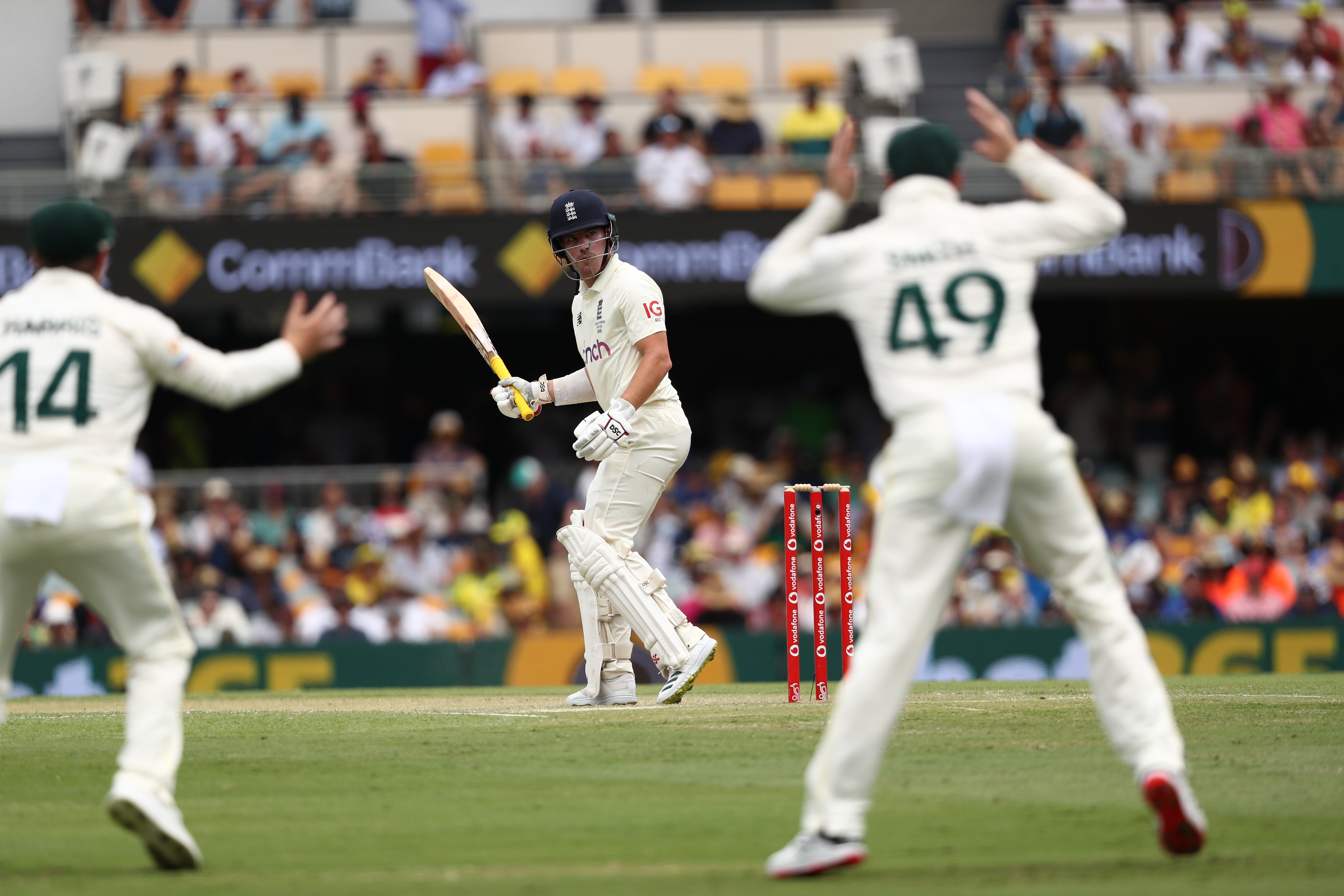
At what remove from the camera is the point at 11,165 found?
22000mm

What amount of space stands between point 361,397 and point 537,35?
5.02 metres

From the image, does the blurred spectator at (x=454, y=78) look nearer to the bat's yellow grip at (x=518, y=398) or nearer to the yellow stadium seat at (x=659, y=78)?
the yellow stadium seat at (x=659, y=78)

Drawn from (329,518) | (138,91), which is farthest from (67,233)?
(138,91)

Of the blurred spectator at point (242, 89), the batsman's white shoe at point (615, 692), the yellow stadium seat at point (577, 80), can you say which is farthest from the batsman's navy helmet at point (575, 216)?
the yellow stadium seat at point (577, 80)

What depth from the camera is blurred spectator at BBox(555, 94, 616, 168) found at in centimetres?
1975

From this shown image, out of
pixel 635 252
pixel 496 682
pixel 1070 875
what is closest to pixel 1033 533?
pixel 1070 875

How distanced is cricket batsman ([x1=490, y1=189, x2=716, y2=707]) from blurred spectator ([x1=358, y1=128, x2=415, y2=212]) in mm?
9710

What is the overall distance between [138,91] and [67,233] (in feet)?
54.2

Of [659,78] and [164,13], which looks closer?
[659,78]

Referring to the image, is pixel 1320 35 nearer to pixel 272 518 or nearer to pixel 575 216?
pixel 272 518

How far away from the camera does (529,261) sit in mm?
18953

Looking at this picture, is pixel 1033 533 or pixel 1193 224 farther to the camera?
pixel 1193 224

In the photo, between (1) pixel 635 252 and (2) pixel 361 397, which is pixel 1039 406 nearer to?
(1) pixel 635 252

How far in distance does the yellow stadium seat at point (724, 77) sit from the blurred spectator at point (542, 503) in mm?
5689
